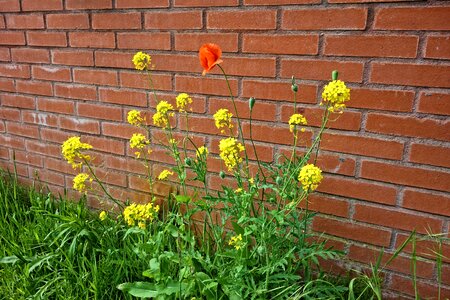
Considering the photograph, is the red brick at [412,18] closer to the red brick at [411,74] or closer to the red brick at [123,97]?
the red brick at [411,74]

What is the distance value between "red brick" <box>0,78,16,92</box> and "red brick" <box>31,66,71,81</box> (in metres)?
0.24

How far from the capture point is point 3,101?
106 inches

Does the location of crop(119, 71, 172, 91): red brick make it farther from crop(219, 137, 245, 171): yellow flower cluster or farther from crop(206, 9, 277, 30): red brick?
crop(219, 137, 245, 171): yellow flower cluster

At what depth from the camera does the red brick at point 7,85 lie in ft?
8.55

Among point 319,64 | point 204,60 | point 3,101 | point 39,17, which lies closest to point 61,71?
point 39,17

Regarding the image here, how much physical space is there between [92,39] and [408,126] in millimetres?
1641

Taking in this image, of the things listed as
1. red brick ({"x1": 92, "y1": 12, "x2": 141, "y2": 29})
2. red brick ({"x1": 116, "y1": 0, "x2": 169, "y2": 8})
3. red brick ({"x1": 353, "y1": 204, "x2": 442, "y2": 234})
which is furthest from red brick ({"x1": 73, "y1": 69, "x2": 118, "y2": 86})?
red brick ({"x1": 353, "y1": 204, "x2": 442, "y2": 234})

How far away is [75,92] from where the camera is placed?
2.33 m

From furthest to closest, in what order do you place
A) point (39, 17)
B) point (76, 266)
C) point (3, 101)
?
point (3, 101)
point (39, 17)
point (76, 266)

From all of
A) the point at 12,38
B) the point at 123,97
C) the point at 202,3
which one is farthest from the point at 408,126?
the point at 12,38

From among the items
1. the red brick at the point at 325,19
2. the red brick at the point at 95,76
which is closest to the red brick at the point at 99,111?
the red brick at the point at 95,76

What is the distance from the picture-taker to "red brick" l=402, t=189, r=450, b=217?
1.51 metres

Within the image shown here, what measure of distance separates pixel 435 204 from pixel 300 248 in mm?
556

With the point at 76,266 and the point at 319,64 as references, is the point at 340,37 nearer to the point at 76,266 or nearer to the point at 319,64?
the point at 319,64
